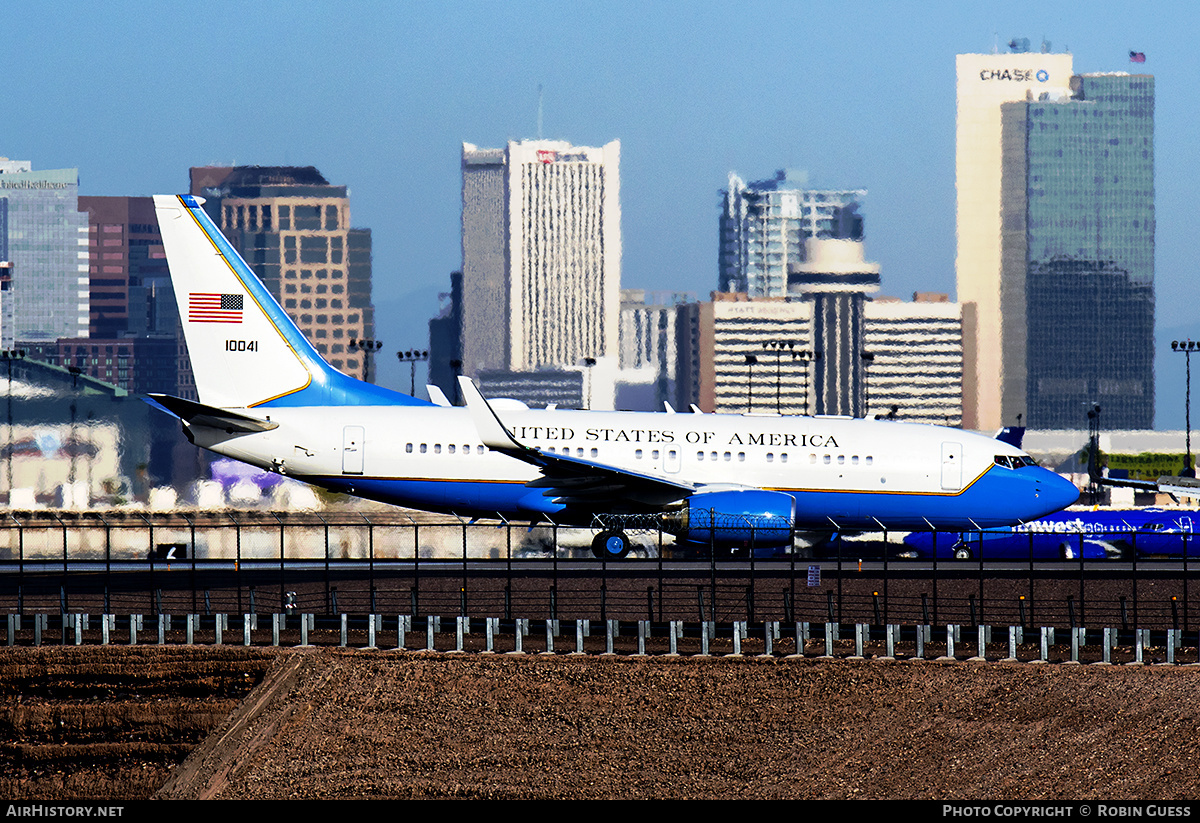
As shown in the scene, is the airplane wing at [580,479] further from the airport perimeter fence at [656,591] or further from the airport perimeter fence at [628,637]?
the airport perimeter fence at [628,637]

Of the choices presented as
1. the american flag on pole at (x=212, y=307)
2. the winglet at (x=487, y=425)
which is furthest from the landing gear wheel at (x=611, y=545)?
the american flag on pole at (x=212, y=307)

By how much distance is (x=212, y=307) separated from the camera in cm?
5044

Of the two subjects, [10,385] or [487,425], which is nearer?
[487,425]

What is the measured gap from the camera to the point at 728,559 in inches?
2037

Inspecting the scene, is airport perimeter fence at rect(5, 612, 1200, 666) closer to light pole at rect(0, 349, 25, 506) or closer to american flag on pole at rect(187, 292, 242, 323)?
american flag on pole at rect(187, 292, 242, 323)

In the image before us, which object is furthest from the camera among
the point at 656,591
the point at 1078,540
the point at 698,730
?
the point at 1078,540

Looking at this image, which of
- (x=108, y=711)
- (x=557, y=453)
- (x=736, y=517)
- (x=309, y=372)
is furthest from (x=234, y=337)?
(x=736, y=517)

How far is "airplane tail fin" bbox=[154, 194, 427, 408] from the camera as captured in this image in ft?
163

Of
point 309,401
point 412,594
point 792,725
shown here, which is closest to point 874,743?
point 792,725

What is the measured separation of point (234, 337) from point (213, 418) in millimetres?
3003

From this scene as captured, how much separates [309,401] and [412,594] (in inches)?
362

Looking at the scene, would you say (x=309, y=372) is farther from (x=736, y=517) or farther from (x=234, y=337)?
(x=736, y=517)

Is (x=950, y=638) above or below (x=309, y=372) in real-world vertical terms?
below

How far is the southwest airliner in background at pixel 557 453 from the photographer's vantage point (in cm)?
4806
